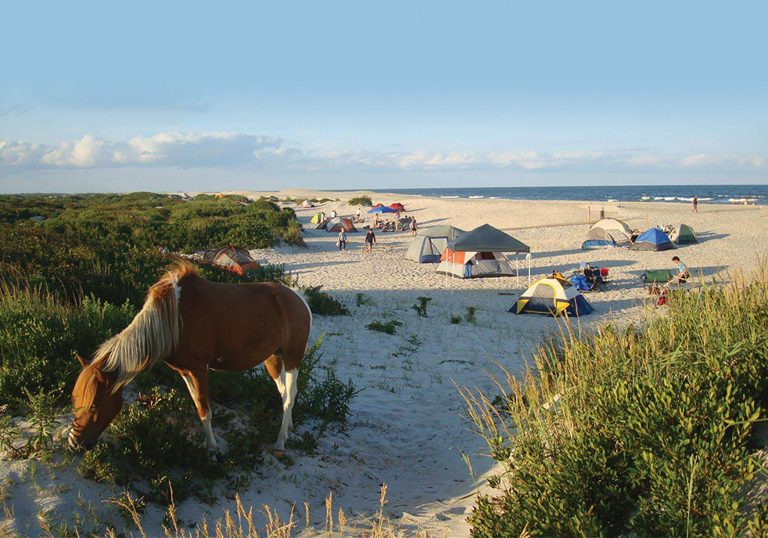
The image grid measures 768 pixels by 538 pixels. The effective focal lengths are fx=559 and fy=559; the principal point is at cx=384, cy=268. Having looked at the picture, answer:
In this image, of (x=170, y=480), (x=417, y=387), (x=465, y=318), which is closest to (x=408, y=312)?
(x=465, y=318)

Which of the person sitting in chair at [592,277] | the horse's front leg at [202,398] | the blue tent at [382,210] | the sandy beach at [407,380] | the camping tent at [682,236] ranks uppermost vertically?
the blue tent at [382,210]

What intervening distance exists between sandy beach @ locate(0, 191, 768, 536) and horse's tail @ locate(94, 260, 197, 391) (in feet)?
3.02

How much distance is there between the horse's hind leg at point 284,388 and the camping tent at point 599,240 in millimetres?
27710

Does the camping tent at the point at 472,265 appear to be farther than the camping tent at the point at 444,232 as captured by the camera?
No

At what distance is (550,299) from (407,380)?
28.6 ft

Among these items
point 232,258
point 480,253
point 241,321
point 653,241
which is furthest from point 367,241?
point 241,321

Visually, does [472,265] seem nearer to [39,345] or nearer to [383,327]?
[383,327]

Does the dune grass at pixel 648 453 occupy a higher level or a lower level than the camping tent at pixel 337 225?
lower

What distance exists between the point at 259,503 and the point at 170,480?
79 cm

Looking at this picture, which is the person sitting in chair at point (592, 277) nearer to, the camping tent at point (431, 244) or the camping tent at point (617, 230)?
the camping tent at point (431, 244)

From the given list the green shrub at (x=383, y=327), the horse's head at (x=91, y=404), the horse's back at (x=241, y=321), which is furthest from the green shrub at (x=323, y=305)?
the horse's head at (x=91, y=404)

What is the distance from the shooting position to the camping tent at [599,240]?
3086cm

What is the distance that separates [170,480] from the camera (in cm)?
458

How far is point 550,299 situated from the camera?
16.5m
